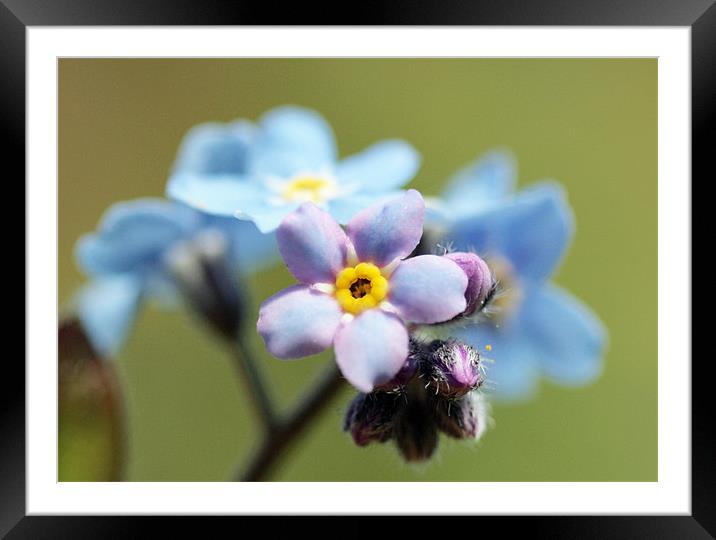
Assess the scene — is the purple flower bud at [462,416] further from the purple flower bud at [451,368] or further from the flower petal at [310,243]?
the flower petal at [310,243]

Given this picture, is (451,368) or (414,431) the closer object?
(451,368)

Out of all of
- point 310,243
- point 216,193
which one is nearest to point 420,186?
point 216,193

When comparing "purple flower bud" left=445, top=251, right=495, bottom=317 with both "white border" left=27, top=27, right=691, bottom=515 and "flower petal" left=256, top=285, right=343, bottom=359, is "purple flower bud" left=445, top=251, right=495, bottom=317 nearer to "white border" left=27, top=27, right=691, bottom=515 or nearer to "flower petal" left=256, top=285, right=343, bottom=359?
"flower petal" left=256, top=285, right=343, bottom=359

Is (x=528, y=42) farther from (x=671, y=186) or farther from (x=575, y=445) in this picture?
(x=575, y=445)

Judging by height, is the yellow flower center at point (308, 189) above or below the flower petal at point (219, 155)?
below

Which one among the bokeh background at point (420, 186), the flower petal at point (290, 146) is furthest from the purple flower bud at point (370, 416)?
the bokeh background at point (420, 186)

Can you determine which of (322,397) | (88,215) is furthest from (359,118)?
(322,397)

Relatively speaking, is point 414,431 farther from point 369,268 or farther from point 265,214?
point 265,214
